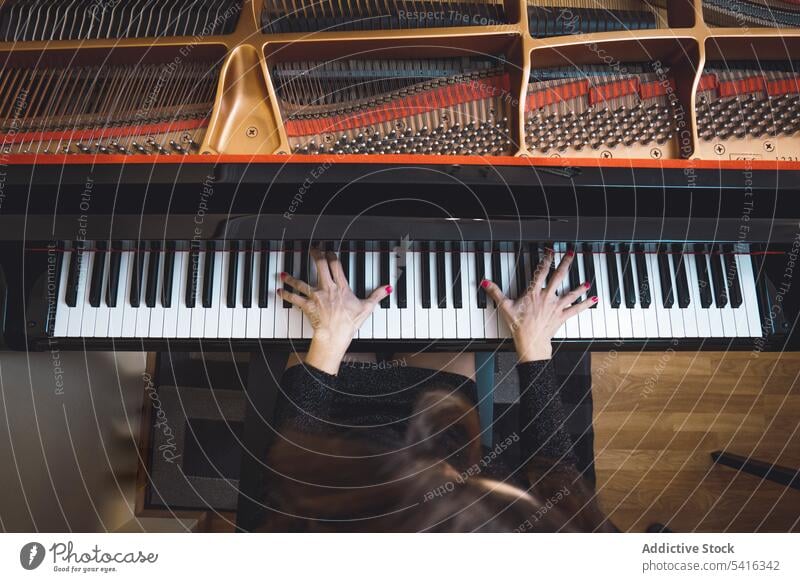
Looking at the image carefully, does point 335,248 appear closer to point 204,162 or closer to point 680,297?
point 204,162

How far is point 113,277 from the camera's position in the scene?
6.28ft

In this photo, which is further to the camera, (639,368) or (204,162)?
(639,368)

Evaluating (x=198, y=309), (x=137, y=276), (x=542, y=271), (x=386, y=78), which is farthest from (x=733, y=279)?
(x=137, y=276)

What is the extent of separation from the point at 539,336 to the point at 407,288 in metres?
0.55

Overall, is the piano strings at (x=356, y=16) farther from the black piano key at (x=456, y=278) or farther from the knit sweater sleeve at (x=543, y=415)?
the knit sweater sleeve at (x=543, y=415)

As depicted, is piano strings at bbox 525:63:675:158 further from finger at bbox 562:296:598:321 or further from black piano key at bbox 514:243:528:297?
finger at bbox 562:296:598:321

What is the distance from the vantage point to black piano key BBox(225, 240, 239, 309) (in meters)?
1.91

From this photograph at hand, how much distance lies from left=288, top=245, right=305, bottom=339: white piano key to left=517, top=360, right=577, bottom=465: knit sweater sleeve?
89 cm

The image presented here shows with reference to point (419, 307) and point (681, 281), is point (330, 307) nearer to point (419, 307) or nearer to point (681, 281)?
point (419, 307)

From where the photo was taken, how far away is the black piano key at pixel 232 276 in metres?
1.91

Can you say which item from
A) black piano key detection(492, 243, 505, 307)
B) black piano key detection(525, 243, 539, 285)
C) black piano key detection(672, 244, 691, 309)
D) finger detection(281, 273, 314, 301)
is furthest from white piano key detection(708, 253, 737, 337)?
finger detection(281, 273, 314, 301)

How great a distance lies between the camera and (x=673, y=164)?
1715 millimetres
